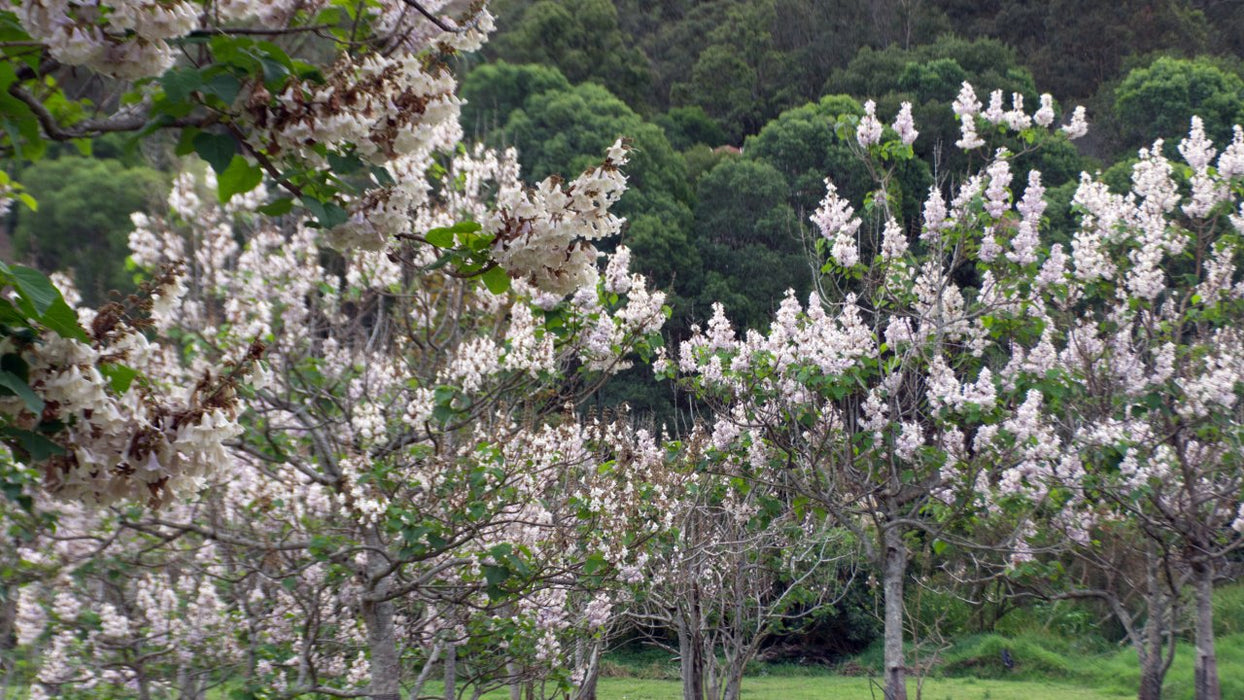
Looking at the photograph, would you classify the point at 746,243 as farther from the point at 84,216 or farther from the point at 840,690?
the point at 84,216

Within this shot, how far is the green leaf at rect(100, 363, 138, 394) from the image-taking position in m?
1.89

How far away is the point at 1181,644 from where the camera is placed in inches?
571

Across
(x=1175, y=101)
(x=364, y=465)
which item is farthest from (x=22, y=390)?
(x=1175, y=101)

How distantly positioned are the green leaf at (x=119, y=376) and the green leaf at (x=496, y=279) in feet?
2.13

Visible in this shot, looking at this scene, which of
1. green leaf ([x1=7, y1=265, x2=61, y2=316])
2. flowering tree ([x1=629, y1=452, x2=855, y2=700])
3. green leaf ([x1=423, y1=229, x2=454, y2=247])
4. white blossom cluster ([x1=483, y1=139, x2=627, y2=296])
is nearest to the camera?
green leaf ([x1=7, y1=265, x2=61, y2=316])

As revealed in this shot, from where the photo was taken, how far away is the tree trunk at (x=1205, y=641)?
7.94 metres

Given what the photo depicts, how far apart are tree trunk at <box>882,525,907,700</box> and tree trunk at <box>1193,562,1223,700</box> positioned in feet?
8.17

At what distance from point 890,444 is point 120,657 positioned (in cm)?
459

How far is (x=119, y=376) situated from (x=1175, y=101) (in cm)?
2692

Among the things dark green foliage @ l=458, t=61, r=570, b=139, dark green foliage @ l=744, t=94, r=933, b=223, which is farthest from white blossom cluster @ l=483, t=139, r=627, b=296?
dark green foliage @ l=458, t=61, r=570, b=139

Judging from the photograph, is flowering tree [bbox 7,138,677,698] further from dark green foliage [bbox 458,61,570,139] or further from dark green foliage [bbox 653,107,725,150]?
dark green foliage [bbox 653,107,725,150]

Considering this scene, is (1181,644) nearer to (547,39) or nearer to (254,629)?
(254,629)

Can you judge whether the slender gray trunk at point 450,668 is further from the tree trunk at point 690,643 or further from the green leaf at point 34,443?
the green leaf at point 34,443

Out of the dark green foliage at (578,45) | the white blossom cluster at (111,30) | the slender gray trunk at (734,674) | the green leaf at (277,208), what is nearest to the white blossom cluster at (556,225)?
the green leaf at (277,208)
